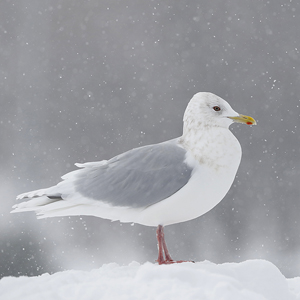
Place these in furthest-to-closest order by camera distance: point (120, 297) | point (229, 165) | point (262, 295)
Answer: point (229, 165) → point (262, 295) → point (120, 297)

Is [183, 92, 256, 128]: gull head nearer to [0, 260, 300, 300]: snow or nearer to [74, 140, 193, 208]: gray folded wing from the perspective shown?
[74, 140, 193, 208]: gray folded wing

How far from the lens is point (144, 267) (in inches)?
120

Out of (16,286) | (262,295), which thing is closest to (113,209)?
(16,286)

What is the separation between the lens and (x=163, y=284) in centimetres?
285

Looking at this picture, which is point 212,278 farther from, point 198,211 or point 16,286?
point 16,286

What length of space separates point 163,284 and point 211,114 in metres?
1.48

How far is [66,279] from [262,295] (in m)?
1.37

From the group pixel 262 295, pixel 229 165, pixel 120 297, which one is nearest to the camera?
pixel 120 297

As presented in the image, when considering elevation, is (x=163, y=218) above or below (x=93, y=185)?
below

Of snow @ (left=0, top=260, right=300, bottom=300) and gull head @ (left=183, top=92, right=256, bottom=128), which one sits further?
gull head @ (left=183, top=92, right=256, bottom=128)

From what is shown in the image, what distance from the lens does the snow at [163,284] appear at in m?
2.77

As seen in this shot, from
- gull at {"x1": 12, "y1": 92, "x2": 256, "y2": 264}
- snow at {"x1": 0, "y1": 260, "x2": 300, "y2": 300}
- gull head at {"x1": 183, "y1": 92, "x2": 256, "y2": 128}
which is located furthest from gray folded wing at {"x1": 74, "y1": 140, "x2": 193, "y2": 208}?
snow at {"x1": 0, "y1": 260, "x2": 300, "y2": 300}

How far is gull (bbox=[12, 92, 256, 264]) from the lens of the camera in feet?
11.4

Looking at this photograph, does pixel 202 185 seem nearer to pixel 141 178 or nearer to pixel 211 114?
pixel 141 178
